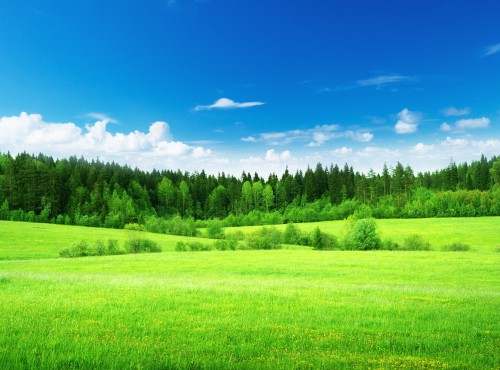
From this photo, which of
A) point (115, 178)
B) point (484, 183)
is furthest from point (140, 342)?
point (484, 183)

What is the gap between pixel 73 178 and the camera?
146000 mm

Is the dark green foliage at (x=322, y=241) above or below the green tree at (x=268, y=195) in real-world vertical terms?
below

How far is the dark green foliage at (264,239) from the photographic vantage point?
7962 centimetres

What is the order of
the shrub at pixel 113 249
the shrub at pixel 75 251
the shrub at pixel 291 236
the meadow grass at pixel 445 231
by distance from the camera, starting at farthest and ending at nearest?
the shrub at pixel 291 236 → the meadow grass at pixel 445 231 → the shrub at pixel 113 249 → the shrub at pixel 75 251

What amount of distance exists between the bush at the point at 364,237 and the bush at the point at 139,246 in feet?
118

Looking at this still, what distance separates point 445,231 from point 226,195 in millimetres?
100925

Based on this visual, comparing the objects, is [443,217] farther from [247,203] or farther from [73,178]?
[73,178]

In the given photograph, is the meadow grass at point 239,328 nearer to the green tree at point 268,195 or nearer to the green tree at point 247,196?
the green tree at point 268,195

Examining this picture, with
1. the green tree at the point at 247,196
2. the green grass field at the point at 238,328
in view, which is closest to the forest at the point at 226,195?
the green tree at the point at 247,196

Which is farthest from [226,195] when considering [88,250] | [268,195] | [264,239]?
[88,250]

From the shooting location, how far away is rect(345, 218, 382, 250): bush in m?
75.6

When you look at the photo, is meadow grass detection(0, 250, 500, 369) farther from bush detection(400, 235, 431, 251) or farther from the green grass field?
bush detection(400, 235, 431, 251)

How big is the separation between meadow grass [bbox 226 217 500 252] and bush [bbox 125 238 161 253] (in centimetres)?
2044

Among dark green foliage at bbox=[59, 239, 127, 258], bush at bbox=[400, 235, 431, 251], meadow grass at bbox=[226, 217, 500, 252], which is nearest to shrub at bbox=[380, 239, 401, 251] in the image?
bush at bbox=[400, 235, 431, 251]
